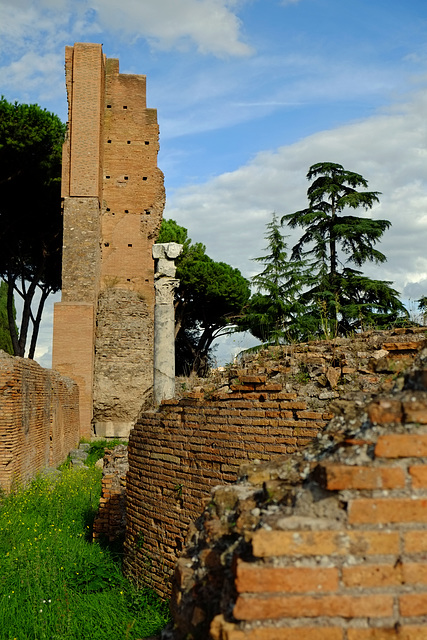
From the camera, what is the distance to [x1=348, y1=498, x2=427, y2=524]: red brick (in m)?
1.79

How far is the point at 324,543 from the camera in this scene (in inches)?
70.7

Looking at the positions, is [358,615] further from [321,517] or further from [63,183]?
[63,183]

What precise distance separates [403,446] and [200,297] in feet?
93.3

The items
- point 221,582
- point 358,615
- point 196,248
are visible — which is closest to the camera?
point 358,615

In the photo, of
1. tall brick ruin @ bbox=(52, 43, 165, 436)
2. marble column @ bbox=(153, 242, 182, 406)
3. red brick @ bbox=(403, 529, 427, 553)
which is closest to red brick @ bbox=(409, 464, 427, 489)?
red brick @ bbox=(403, 529, 427, 553)

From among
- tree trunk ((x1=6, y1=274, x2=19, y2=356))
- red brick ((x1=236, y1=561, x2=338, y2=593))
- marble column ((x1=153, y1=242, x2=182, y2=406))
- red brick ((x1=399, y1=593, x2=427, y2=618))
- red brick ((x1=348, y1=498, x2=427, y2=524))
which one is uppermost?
tree trunk ((x1=6, y1=274, x2=19, y2=356))

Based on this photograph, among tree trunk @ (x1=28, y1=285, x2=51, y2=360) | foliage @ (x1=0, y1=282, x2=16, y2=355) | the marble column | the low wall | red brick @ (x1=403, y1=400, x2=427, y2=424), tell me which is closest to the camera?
red brick @ (x1=403, y1=400, x2=427, y2=424)

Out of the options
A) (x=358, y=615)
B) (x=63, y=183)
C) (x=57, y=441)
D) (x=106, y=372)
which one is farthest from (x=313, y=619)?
(x=63, y=183)

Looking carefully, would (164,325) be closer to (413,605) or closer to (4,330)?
(413,605)

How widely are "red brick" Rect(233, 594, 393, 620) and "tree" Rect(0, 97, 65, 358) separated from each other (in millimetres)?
23205

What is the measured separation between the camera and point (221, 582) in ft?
6.89

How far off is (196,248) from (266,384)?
25.6 meters

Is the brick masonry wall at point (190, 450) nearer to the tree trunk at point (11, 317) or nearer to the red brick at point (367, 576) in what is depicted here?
the red brick at point (367, 576)

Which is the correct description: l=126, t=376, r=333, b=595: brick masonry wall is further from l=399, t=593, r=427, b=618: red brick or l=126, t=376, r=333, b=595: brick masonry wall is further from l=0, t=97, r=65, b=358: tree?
l=0, t=97, r=65, b=358: tree
